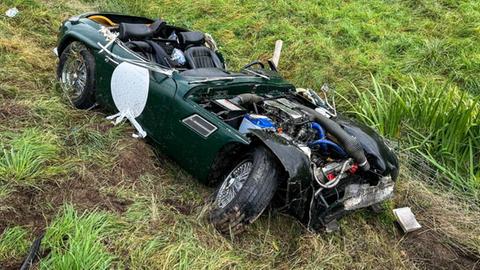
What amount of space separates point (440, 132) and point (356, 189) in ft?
6.21

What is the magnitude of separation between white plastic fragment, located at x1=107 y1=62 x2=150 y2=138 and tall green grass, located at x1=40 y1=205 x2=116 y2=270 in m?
1.22

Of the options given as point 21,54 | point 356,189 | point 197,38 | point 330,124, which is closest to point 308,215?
point 356,189

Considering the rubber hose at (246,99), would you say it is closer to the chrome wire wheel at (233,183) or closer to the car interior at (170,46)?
the car interior at (170,46)

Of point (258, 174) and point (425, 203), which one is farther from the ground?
point (258, 174)

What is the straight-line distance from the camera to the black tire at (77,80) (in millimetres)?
4830

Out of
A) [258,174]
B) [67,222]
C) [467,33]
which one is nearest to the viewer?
[67,222]

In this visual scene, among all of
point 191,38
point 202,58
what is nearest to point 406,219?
point 202,58

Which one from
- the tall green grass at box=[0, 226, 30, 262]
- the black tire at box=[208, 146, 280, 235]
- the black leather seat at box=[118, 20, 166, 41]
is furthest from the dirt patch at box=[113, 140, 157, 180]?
the black leather seat at box=[118, 20, 166, 41]

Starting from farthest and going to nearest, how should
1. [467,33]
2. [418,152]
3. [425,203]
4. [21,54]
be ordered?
[467,33]
[21,54]
[418,152]
[425,203]

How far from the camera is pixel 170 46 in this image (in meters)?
5.31

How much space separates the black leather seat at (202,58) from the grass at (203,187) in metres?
1.01

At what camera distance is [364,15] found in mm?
8008

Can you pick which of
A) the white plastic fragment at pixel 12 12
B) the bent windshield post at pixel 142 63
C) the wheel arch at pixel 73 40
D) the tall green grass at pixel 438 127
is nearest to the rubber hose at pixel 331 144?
the bent windshield post at pixel 142 63

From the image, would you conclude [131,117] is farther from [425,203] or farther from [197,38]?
[425,203]
